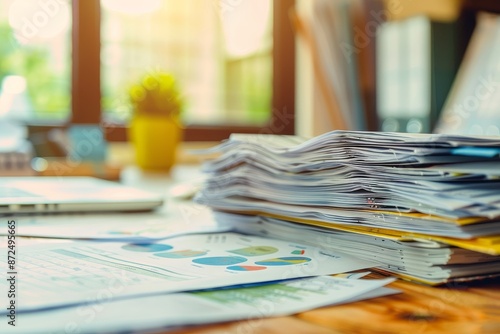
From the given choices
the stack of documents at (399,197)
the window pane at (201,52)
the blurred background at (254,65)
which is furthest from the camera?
the window pane at (201,52)

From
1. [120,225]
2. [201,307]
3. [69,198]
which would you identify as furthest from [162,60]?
[201,307]

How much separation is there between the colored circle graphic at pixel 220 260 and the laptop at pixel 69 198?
37 centimetres

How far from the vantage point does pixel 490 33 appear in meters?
1.31

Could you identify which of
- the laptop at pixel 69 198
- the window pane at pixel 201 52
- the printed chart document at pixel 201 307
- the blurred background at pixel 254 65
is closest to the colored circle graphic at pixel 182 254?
the printed chart document at pixel 201 307

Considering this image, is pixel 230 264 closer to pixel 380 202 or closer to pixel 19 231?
pixel 380 202

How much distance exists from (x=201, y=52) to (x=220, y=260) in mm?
3073

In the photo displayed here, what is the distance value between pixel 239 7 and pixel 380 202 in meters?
2.38

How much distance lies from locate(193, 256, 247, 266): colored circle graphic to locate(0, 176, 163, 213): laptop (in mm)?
367

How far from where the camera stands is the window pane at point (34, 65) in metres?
2.16

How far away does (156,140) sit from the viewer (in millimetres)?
1703

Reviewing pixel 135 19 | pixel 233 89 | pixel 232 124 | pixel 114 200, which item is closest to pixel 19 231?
pixel 114 200

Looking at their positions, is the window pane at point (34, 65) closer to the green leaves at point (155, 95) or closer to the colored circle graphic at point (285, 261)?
the green leaves at point (155, 95)

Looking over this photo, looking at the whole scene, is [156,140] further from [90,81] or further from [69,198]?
[69,198]

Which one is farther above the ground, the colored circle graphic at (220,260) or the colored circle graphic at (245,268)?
the colored circle graphic at (245,268)
